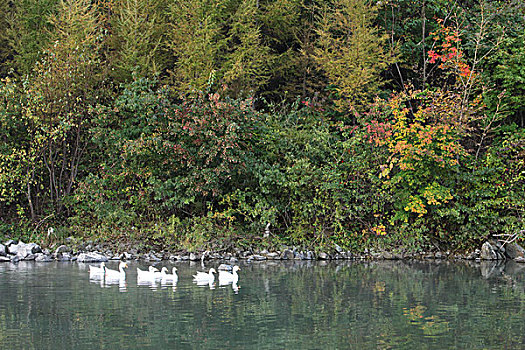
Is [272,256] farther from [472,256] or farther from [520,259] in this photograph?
[520,259]

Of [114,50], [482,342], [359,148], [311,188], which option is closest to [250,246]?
[311,188]

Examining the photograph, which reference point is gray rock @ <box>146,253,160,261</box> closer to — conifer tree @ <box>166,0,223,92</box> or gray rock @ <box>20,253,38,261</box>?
gray rock @ <box>20,253,38,261</box>

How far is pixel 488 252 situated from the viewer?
21.9 metres

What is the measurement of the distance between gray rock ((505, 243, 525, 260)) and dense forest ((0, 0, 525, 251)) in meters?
0.68

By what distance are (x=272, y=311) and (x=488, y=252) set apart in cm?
1272

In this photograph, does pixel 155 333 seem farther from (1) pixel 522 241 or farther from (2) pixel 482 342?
(1) pixel 522 241

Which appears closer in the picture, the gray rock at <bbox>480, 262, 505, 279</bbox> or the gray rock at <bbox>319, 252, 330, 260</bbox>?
the gray rock at <bbox>480, 262, 505, 279</bbox>

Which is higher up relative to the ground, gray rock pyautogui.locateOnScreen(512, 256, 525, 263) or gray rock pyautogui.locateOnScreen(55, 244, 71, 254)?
gray rock pyautogui.locateOnScreen(55, 244, 71, 254)

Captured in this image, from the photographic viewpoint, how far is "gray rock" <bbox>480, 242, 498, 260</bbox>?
71.7ft

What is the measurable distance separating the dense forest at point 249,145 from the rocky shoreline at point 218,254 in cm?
40

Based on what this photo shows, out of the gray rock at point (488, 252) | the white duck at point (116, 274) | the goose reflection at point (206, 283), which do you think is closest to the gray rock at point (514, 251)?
the gray rock at point (488, 252)

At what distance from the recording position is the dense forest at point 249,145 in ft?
72.3

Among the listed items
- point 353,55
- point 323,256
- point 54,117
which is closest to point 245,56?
point 353,55

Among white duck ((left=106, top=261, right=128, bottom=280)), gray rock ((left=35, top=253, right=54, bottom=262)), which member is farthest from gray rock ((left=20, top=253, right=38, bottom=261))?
white duck ((left=106, top=261, right=128, bottom=280))
